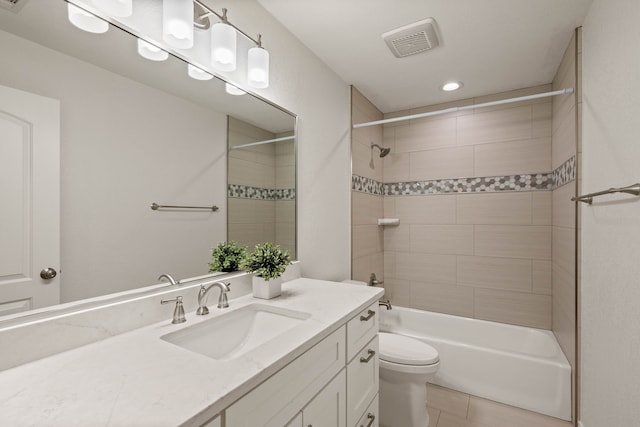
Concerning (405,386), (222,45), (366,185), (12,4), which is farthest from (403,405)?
(12,4)

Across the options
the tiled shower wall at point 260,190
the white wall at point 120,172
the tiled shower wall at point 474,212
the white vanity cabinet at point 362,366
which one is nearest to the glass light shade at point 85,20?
the white wall at point 120,172

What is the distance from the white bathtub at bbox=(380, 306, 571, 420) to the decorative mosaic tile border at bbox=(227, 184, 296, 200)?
163cm

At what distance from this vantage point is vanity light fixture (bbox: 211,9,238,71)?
131 centimetres

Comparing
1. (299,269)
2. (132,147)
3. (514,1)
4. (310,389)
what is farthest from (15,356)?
(514,1)

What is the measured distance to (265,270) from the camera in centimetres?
137

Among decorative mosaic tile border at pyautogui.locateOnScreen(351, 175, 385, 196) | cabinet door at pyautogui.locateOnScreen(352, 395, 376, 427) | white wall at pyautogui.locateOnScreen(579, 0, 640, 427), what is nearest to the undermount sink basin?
cabinet door at pyautogui.locateOnScreen(352, 395, 376, 427)

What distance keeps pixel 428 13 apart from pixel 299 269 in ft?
5.48

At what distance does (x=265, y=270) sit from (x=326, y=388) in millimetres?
555

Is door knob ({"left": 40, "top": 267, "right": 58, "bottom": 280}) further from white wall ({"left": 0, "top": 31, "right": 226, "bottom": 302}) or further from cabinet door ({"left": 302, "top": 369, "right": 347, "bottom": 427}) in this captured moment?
cabinet door ({"left": 302, "top": 369, "right": 347, "bottom": 427})

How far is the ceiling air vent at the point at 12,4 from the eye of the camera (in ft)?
2.54

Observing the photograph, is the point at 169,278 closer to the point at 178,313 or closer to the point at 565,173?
the point at 178,313

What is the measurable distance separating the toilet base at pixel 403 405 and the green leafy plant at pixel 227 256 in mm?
1201

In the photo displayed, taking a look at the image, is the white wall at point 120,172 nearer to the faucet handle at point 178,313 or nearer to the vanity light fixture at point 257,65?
the faucet handle at point 178,313

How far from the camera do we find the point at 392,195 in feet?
10.5
